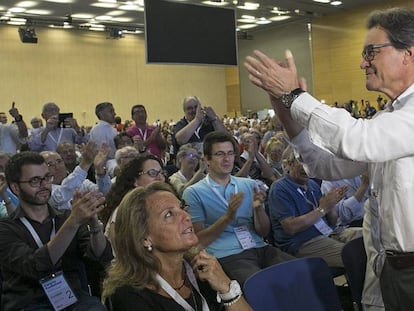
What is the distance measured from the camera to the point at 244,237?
3.19m

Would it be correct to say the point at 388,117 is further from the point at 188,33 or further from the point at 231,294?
the point at 188,33

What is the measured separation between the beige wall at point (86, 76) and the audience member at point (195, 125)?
12.2 m

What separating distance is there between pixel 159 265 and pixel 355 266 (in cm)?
108

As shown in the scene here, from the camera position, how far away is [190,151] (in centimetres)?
468

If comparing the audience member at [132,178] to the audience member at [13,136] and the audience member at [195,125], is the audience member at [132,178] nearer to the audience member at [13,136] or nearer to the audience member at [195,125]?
the audience member at [195,125]

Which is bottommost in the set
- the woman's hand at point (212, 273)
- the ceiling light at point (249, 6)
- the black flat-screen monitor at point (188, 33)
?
the woman's hand at point (212, 273)

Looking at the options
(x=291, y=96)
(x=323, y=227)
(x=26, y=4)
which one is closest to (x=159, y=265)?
(x=291, y=96)

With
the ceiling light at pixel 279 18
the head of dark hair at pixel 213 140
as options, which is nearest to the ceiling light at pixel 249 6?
the ceiling light at pixel 279 18

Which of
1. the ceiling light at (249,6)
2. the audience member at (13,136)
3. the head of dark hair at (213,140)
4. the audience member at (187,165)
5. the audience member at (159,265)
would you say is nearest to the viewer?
the audience member at (159,265)

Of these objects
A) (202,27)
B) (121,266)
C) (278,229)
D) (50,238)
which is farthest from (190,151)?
(202,27)

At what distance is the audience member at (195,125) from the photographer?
5.49 m

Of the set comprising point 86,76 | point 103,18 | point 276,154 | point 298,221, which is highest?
point 103,18

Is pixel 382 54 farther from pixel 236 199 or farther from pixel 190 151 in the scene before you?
pixel 190 151

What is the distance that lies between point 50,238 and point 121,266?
2.77ft
